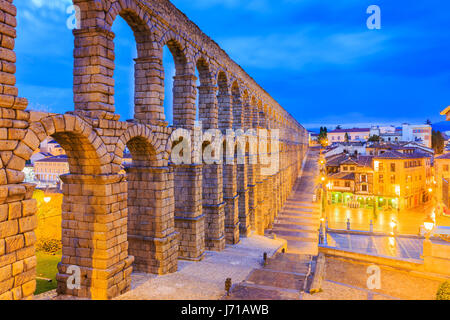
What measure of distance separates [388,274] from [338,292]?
196 inches

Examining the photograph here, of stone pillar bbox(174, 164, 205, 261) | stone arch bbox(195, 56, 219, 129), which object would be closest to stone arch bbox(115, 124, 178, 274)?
stone pillar bbox(174, 164, 205, 261)

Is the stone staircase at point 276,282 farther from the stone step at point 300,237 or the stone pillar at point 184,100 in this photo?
the stone step at point 300,237

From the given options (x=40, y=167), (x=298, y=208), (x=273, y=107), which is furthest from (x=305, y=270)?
(x=40, y=167)

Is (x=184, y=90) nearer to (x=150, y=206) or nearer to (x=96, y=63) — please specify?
(x=96, y=63)

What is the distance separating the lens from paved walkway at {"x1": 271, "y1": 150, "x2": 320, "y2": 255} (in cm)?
2962

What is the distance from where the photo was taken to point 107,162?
1005 cm

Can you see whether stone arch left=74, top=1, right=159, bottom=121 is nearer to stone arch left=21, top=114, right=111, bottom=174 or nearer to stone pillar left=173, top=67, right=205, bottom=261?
stone arch left=21, top=114, right=111, bottom=174

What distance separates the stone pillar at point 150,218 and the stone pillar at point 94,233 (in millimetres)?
2339

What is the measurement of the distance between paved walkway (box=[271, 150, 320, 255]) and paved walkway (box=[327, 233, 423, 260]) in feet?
14.2

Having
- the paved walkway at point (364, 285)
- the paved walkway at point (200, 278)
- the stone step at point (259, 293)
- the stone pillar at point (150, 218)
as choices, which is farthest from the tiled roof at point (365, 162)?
the stone pillar at point (150, 218)

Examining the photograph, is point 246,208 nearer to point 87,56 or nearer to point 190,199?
point 190,199

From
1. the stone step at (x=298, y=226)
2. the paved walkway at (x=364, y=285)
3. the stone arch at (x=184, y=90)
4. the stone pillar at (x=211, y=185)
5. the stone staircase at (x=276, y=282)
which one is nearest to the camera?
the stone staircase at (x=276, y=282)

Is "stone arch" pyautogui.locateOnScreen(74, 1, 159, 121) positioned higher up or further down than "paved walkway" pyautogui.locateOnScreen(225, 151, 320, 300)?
higher up

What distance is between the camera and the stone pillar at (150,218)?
512 inches
